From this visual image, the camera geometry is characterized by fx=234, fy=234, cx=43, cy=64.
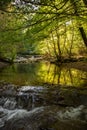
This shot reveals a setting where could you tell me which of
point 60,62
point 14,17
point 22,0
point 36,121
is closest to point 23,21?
point 14,17

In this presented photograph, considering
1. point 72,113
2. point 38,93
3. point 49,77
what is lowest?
point 72,113

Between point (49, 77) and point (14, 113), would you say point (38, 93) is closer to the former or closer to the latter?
point (14, 113)

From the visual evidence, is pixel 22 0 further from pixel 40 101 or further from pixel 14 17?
pixel 40 101

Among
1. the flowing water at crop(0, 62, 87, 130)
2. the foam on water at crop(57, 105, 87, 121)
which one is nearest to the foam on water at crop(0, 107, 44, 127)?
the flowing water at crop(0, 62, 87, 130)

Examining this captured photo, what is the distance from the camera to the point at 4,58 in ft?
104

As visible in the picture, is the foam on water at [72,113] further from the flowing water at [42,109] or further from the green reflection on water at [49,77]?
the green reflection on water at [49,77]

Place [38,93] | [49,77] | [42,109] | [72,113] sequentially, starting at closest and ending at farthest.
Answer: [72,113]
[42,109]
[38,93]
[49,77]

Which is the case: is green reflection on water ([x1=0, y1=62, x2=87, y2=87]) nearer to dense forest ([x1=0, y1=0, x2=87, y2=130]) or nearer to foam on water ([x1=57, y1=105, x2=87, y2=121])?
dense forest ([x1=0, y1=0, x2=87, y2=130])

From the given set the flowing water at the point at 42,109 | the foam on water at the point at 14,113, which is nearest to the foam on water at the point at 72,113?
the flowing water at the point at 42,109

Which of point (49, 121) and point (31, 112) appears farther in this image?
point (31, 112)

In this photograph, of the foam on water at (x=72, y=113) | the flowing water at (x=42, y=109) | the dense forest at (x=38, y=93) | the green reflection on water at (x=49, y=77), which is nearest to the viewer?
the dense forest at (x=38, y=93)

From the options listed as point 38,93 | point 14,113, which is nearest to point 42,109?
point 14,113

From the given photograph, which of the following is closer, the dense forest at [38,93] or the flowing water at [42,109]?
A: the dense forest at [38,93]

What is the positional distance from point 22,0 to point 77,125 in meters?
3.73
